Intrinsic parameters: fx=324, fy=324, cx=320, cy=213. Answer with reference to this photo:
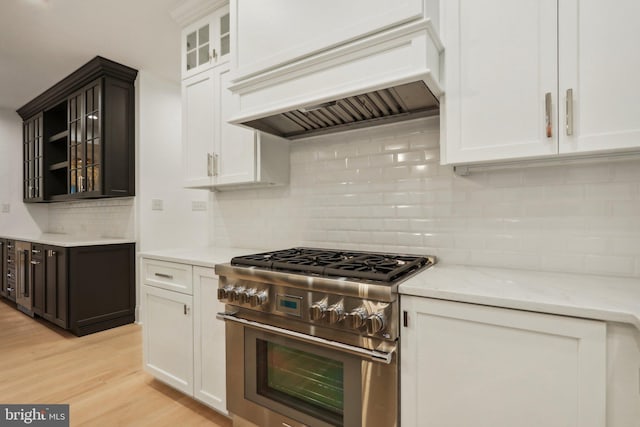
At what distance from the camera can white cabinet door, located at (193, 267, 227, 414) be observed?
1769mm

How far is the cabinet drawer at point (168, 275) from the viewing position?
193 centimetres

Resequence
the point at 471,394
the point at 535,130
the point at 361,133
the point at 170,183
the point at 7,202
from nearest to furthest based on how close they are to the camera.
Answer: the point at 471,394 → the point at 535,130 → the point at 361,133 → the point at 170,183 → the point at 7,202

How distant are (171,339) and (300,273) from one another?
1.18 m

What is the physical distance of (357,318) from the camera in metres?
1.20

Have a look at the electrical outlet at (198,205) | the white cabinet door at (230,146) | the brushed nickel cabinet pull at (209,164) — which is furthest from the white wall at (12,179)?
the white cabinet door at (230,146)

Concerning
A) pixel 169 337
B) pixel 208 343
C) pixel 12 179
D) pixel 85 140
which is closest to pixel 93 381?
pixel 169 337

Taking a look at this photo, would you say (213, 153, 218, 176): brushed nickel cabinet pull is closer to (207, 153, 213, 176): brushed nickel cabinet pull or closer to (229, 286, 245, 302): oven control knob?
(207, 153, 213, 176): brushed nickel cabinet pull

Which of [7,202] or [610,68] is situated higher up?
[610,68]

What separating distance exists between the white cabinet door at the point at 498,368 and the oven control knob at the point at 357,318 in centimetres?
15

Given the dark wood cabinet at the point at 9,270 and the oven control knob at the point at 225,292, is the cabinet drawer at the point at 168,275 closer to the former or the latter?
the oven control knob at the point at 225,292

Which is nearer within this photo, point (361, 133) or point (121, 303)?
point (361, 133)

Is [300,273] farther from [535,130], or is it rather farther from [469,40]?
[469,40]

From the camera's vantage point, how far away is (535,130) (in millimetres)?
1219

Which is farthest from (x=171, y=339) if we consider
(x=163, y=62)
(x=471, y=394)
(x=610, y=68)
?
(x=163, y=62)
